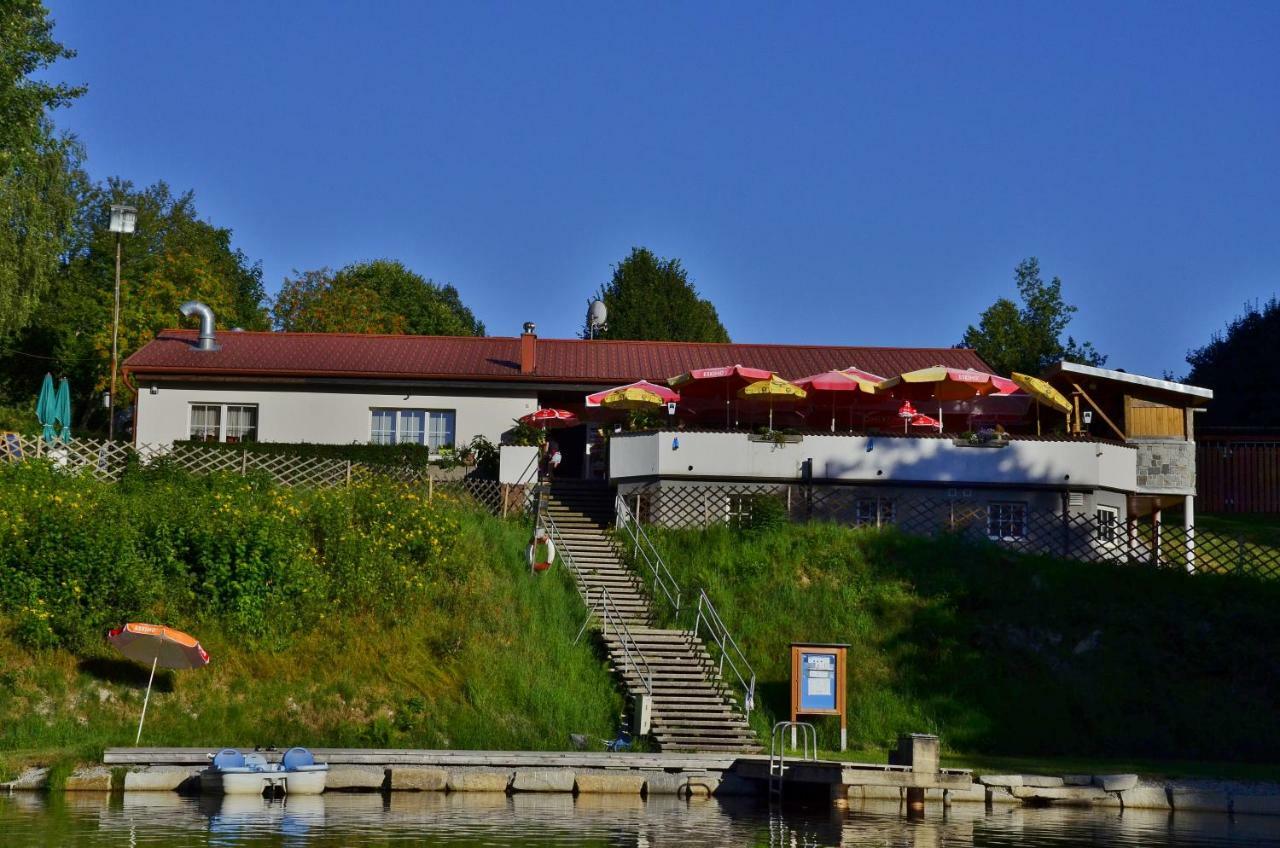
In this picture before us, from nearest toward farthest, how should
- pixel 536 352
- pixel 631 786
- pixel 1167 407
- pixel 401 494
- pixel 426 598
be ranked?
pixel 631 786, pixel 426 598, pixel 401 494, pixel 1167 407, pixel 536 352

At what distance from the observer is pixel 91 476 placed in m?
36.4

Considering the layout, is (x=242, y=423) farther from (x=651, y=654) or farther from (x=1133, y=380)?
(x=1133, y=380)

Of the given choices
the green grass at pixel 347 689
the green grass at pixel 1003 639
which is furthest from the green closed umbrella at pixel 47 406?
the green grass at pixel 1003 639

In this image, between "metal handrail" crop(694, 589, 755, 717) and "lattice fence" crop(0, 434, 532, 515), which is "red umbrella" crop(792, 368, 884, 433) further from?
"metal handrail" crop(694, 589, 755, 717)

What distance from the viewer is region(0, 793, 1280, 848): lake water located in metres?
20.6

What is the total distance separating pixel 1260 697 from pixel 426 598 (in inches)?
671

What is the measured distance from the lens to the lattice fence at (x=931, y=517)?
3928 cm

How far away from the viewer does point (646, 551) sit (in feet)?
126

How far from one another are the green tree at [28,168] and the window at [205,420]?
798 cm

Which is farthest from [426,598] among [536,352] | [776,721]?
[536,352]

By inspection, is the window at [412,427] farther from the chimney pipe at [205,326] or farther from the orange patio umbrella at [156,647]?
the orange patio umbrella at [156,647]

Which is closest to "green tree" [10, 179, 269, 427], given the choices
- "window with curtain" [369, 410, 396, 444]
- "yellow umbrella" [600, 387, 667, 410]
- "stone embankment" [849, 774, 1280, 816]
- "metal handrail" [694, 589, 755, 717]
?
"window with curtain" [369, 410, 396, 444]

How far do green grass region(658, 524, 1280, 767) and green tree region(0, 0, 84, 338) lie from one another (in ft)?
63.0

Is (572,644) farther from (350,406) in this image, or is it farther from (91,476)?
(350,406)
